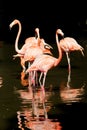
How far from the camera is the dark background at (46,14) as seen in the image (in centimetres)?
3553

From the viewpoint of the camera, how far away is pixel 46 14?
38.4 meters

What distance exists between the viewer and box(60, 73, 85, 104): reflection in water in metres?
12.0

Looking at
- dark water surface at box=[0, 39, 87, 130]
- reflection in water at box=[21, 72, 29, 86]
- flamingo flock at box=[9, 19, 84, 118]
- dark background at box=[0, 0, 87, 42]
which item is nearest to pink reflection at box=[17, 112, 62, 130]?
dark water surface at box=[0, 39, 87, 130]

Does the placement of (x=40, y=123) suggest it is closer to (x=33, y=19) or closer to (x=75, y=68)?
(x=75, y=68)

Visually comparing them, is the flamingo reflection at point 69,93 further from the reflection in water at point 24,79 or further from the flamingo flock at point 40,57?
the reflection in water at point 24,79

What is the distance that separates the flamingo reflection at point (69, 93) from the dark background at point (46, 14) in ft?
68.9

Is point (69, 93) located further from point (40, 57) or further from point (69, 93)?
point (40, 57)

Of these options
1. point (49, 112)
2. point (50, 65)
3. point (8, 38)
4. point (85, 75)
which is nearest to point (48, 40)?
point (8, 38)

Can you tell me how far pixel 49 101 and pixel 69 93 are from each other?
35.2 inches

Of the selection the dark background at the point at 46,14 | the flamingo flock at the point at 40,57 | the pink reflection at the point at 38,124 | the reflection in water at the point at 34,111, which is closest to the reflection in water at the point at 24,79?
the flamingo flock at the point at 40,57

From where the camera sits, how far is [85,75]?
15328 mm

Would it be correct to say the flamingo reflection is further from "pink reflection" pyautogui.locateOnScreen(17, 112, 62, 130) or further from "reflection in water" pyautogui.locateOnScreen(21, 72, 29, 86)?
"pink reflection" pyautogui.locateOnScreen(17, 112, 62, 130)

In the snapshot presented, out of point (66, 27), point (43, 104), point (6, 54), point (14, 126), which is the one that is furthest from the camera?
point (66, 27)

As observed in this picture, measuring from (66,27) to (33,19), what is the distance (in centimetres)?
336
